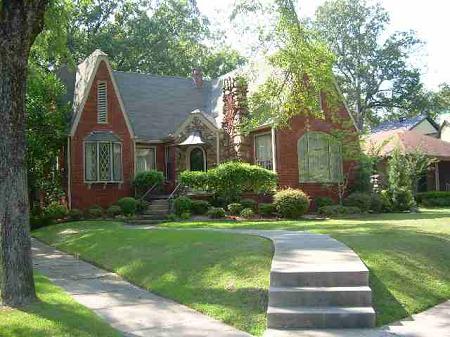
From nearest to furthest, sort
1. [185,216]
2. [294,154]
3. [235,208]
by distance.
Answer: [185,216] < [235,208] < [294,154]

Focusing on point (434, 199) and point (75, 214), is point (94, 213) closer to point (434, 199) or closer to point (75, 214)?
point (75, 214)

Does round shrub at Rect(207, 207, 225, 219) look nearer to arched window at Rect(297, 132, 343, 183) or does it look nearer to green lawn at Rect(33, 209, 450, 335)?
arched window at Rect(297, 132, 343, 183)

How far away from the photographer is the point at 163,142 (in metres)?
27.7

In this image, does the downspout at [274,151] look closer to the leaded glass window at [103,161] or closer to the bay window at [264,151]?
the bay window at [264,151]

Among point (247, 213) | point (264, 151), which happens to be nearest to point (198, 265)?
point (247, 213)

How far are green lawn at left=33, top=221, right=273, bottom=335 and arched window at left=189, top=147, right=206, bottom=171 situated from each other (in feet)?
36.9

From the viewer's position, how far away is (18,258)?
319 inches

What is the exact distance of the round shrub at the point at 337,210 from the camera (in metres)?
23.1

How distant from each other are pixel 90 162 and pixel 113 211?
314cm

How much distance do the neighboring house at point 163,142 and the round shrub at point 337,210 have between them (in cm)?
270

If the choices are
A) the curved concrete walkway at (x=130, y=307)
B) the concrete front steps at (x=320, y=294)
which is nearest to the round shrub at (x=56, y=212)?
the curved concrete walkway at (x=130, y=307)

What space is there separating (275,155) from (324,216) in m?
4.22

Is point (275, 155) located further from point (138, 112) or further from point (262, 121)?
point (138, 112)

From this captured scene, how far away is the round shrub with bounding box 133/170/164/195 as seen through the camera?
25.3m
